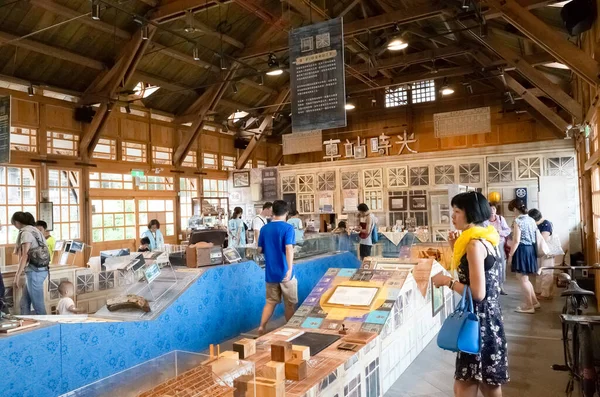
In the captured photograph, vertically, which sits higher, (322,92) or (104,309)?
(322,92)

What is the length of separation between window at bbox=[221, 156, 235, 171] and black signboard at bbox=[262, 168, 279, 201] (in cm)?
167

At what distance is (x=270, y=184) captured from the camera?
44.9ft

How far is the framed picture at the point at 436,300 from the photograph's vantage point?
4625mm

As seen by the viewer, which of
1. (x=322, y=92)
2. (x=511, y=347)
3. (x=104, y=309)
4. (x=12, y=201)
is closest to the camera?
(x=104, y=309)

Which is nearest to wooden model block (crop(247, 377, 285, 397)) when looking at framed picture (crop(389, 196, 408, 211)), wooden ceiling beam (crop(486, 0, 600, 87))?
wooden ceiling beam (crop(486, 0, 600, 87))

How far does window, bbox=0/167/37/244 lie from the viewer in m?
8.54

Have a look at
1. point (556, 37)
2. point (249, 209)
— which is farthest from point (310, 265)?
point (249, 209)

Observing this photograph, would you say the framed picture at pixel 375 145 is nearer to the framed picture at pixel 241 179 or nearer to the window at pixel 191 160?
the framed picture at pixel 241 179

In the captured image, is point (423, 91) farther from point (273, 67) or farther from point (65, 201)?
point (65, 201)

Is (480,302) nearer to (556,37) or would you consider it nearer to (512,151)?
(556,37)

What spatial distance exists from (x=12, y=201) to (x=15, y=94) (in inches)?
87.1

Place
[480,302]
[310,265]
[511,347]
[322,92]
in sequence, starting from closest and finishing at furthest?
[480,302]
[511,347]
[322,92]
[310,265]

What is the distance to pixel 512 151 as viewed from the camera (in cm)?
1073

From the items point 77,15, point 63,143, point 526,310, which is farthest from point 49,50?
point 526,310
